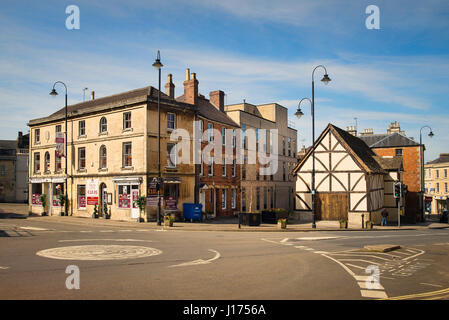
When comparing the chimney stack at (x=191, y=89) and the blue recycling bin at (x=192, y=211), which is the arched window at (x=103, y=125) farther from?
the blue recycling bin at (x=192, y=211)

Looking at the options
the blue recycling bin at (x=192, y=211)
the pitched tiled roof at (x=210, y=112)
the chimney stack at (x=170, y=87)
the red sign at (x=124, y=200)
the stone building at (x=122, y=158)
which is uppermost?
→ the chimney stack at (x=170, y=87)

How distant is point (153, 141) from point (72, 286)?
21965 millimetres

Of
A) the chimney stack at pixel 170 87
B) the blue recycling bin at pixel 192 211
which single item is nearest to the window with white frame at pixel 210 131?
the chimney stack at pixel 170 87

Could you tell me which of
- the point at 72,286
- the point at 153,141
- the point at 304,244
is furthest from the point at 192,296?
the point at 153,141

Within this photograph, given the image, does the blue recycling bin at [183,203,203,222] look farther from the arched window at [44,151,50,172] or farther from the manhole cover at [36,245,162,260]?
the arched window at [44,151,50,172]

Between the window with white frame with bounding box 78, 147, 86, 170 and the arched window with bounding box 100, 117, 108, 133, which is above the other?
the arched window with bounding box 100, 117, 108, 133

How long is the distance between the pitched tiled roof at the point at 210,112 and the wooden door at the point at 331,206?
1242 centimetres

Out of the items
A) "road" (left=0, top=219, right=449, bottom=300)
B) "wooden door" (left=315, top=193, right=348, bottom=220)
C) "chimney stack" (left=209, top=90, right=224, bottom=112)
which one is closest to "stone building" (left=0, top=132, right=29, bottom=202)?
"chimney stack" (left=209, top=90, right=224, bottom=112)

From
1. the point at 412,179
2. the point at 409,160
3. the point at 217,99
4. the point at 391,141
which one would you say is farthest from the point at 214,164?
the point at 412,179

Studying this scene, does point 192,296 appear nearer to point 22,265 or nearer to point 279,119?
point 22,265

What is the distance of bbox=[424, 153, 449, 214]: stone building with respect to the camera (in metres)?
62.9

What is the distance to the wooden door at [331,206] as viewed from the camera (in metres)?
33.4

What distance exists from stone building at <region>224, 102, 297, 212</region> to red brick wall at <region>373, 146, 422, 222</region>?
52.5 ft

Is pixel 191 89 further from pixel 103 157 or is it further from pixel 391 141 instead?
pixel 391 141
